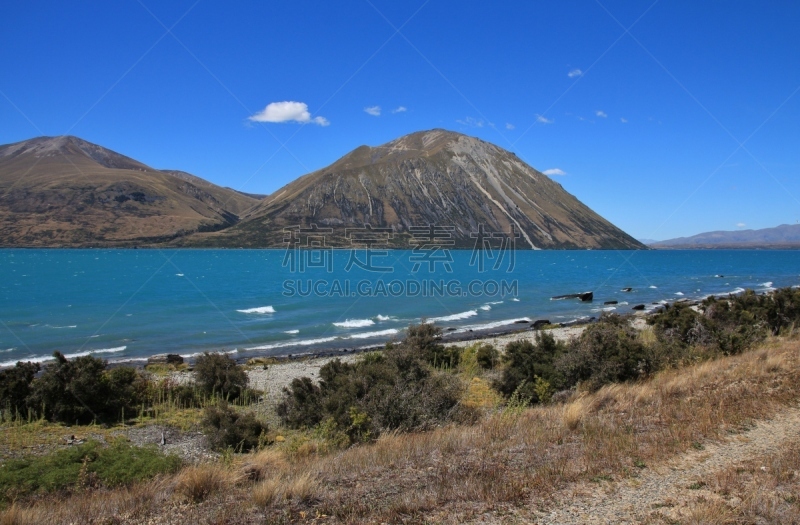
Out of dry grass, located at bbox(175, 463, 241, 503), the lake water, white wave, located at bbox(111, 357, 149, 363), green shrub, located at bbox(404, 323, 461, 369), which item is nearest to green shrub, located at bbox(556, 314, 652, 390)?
green shrub, located at bbox(404, 323, 461, 369)

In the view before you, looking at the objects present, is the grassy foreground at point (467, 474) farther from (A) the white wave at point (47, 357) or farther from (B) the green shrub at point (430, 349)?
(A) the white wave at point (47, 357)

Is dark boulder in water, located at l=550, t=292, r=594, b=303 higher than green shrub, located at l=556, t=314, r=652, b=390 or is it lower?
lower

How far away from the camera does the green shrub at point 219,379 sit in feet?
47.6

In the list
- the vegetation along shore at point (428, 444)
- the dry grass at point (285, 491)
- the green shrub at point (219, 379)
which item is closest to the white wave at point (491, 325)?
the vegetation along shore at point (428, 444)

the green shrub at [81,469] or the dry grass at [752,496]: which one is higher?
the dry grass at [752,496]

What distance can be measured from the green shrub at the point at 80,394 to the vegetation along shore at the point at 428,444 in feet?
0.14

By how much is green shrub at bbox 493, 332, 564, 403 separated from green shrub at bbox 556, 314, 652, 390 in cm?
36

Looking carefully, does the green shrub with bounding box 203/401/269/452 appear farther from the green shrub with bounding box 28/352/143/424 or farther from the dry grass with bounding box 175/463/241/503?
the green shrub with bounding box 28/352/143/424

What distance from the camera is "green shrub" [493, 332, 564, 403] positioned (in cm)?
1177

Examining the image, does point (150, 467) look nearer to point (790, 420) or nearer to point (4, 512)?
point (4, 512)

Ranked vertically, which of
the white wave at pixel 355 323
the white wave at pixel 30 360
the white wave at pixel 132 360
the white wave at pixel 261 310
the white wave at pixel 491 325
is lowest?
the white wave at pixel 491 325

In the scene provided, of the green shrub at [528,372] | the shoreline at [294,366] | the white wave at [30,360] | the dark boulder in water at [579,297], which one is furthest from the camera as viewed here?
the dark boulder in water at [579,297]

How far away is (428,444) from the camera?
709 centimetres

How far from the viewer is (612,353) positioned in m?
12.2
